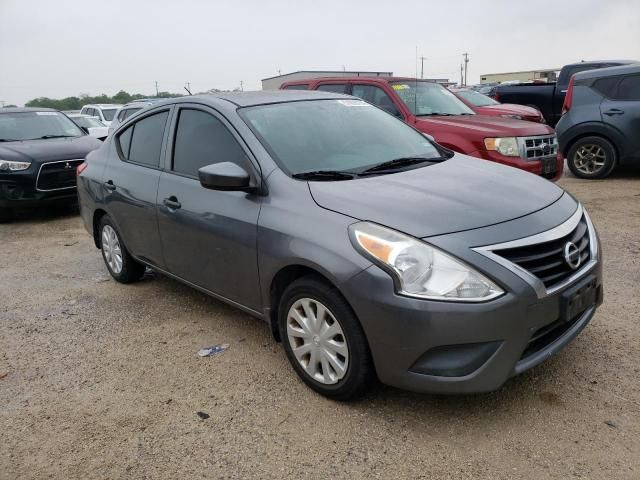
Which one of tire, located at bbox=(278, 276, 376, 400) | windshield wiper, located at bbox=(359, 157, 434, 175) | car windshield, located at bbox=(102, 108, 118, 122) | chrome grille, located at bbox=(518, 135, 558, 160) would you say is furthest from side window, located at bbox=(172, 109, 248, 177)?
car windshield, located at bbox=(102, 108, 118, 122)

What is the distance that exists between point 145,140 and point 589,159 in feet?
23.6

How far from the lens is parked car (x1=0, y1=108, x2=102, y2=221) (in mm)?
7832

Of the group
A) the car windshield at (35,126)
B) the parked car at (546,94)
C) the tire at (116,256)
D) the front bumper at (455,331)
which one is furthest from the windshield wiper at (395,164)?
the parked car at (546,94)

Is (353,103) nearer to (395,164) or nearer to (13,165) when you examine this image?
(395,164)

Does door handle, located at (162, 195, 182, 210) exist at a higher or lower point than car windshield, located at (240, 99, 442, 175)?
lower

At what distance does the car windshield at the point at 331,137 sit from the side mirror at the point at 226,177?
0.79 feet

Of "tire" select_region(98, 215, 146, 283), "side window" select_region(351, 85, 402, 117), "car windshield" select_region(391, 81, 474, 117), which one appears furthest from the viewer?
"car windshield" select_region(391, 81, 474, 117)

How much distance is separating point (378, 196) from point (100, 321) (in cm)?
261

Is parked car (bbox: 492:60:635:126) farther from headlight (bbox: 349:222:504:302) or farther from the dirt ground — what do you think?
headlight (bbox: 349:222:504:302)

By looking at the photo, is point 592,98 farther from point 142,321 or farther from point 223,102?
point 142,321

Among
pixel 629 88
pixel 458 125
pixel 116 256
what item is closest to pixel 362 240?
pixel 116 256

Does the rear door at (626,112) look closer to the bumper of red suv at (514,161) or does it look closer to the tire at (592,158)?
the tire at (592,158)

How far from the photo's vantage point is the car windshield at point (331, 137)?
3.41 meters

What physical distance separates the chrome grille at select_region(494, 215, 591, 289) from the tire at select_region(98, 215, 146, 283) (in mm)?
3443
